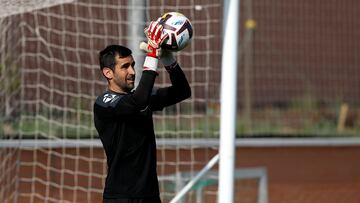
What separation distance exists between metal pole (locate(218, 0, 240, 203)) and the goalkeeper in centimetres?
107

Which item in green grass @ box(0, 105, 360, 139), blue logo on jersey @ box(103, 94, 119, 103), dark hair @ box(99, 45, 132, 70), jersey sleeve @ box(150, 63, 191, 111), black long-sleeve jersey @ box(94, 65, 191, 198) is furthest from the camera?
green grass @ box(0, 105, 360, 139)

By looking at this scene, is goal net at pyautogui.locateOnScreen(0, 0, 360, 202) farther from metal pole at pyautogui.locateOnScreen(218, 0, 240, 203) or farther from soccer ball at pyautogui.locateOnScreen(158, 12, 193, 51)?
soccer ball at pyautogui.locateOnScreen(158, 12, 193, 51)

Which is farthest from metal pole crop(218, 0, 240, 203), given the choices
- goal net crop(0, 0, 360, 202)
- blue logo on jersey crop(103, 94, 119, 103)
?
blue logo on jersey crop(103, 94, 119, 103)

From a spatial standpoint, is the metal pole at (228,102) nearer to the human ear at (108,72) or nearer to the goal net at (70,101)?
the goal net at (70,101)

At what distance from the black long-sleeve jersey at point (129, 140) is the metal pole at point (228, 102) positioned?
114cm

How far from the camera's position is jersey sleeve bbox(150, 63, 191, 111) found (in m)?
4.97

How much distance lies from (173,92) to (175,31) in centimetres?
38

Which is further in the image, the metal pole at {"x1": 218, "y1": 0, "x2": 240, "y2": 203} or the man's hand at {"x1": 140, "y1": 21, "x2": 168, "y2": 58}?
the metal pole at {"x1": 218, "y1": 0, "x2": 240, "y2": 203}

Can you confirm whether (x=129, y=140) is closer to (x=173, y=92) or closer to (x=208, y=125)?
(x=173, y=92)

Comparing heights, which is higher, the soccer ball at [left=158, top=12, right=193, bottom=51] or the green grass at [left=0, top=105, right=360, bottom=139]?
the soccer ball at [left=158, top=12, right=193, bottom=51]

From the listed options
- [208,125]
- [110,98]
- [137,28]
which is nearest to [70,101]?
[208,125]

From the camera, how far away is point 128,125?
4.75 meters

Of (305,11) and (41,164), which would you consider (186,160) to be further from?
(305,11)

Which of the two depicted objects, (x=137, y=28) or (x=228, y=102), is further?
(x=137, y=28)
